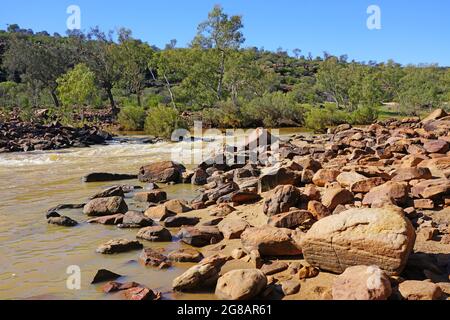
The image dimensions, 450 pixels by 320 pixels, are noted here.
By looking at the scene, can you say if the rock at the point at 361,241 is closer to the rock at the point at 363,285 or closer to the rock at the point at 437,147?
the rock at the point at 363,285

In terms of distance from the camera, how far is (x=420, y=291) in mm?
4590

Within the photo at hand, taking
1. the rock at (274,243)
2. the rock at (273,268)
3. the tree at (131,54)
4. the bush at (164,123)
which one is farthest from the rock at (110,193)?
the tree at (131,54)

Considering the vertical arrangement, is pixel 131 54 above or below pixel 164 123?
above

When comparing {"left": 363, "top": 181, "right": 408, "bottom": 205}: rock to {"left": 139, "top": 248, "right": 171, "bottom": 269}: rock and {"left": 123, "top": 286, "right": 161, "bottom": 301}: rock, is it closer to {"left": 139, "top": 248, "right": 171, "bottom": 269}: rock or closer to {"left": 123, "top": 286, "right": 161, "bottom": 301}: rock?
{"left": 139, "top": 248, "right": 171, "bottom": 269}: rock

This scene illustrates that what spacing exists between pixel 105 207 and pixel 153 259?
3191 mm

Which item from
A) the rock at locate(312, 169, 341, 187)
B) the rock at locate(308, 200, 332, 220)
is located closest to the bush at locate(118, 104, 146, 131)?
the rock at locate(312, 169, 341, 187)

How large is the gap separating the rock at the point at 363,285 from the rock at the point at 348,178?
3661mm

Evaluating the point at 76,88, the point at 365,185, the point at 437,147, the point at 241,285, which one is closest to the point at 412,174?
the point at 365,185

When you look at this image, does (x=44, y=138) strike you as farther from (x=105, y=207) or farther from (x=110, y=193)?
(x=105, y=207)

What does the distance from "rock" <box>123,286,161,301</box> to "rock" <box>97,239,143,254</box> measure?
167 centimetres

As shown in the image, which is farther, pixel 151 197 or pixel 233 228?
pixel 151 197

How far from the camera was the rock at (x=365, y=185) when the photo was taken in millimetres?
7980

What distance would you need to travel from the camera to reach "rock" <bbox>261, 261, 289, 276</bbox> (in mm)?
5668
